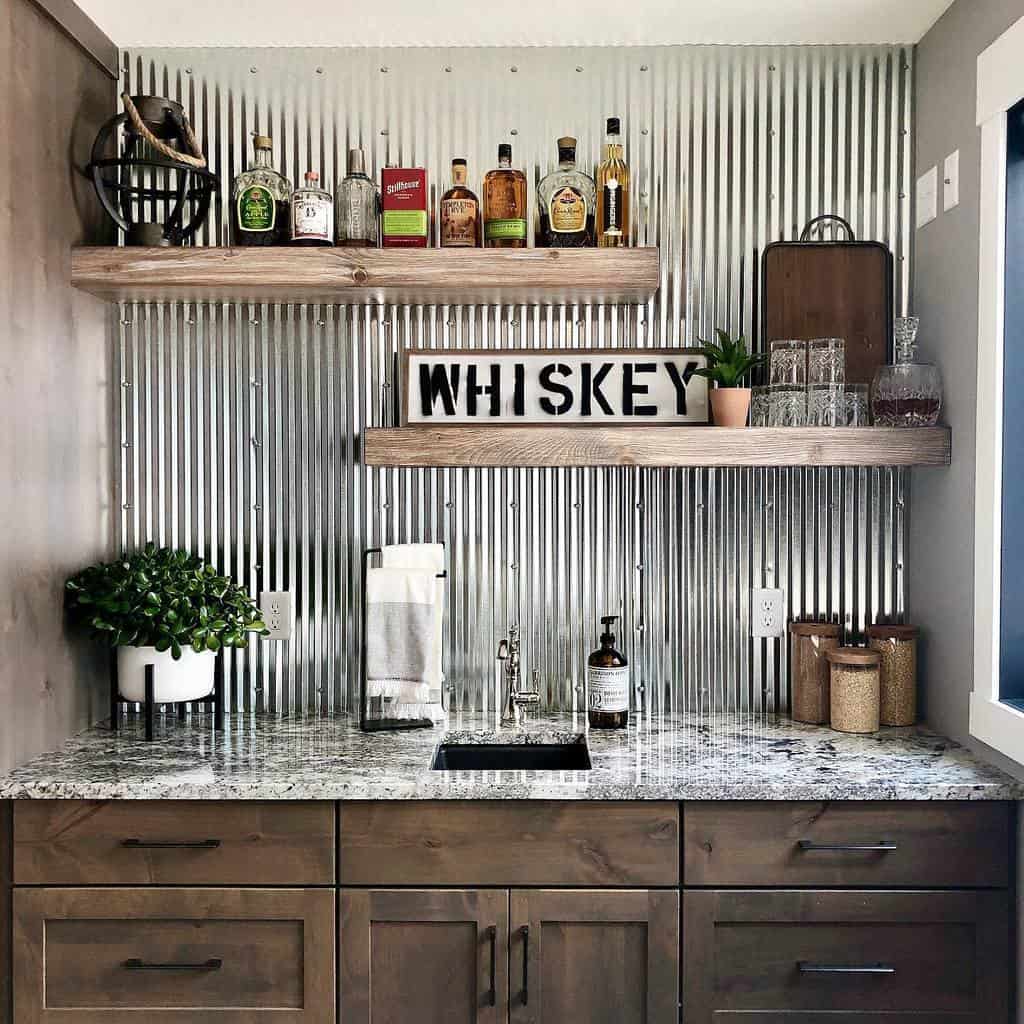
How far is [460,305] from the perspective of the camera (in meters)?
2.50

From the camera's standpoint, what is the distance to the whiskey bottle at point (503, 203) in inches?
90.3

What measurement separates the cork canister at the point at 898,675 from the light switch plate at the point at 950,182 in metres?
0.95

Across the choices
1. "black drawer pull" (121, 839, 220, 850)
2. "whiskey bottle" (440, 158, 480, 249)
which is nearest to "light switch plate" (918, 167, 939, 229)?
"whiskey bottle" (440, 158, 480, 249)

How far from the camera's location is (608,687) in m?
2.33

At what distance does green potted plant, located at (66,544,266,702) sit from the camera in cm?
219

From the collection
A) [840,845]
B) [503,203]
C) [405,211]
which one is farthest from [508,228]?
[840,845]

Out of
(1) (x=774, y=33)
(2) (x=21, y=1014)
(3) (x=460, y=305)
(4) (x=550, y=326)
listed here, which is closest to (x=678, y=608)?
(4) (x=550, y=326)

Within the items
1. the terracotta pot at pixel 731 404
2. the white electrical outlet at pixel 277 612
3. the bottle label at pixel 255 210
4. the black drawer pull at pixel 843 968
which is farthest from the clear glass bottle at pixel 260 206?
the black drawer pull at pixel 843 968

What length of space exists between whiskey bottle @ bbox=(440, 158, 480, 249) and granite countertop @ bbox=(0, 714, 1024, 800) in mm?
1117

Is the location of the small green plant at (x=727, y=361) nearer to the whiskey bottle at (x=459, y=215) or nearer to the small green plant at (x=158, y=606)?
the whiskey bottle at (x=459, y=215)

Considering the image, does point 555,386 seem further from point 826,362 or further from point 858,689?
point 858,689

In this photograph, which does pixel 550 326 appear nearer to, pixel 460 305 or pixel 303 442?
pixel 460 305

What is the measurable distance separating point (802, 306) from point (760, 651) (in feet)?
2.75

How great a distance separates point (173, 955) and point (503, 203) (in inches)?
67.3
